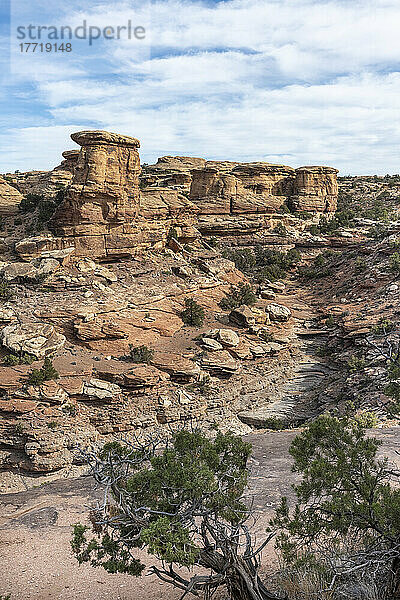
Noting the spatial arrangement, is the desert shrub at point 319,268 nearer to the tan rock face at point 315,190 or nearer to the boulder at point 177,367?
the tan rock face at point 315,190

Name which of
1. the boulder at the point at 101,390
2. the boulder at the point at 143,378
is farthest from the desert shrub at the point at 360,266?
the boulder at the point at 101,390

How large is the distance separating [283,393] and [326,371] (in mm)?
3081

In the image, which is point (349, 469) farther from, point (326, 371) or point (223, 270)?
point (223, 270)

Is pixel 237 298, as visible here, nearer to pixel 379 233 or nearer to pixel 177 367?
pixel 177 367

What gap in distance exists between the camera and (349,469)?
5535 mm

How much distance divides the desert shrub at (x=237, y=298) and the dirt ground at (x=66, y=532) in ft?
44.1

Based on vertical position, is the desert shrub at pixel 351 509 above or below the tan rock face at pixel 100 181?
below

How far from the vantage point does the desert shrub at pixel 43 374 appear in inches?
662

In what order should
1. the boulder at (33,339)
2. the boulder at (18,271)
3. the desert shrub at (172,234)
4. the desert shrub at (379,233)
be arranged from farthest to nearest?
the desert shrub at (379,233), the desert shrub at (172,234), the boulder at (18,271), the boulder at (33,339)

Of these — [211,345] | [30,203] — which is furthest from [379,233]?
[30,203]

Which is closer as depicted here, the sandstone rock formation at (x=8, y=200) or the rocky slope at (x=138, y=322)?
the rocky slope at (x=138, y=322)

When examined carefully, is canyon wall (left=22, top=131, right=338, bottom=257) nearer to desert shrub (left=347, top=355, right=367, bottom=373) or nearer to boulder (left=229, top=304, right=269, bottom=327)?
boulder (left=229, top=304, right=269, bottom=327)

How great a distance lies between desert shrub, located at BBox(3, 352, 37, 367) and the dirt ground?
6126 millimetres

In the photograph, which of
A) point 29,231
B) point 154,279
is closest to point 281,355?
point 154,279
